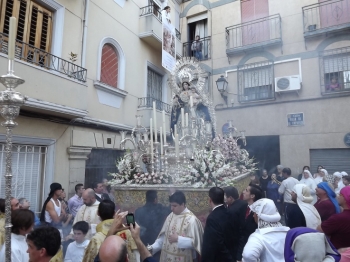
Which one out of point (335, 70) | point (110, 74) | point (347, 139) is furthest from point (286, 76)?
point (110, 74)

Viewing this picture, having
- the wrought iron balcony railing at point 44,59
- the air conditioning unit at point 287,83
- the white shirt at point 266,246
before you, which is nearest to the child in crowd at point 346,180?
the air conditioning unit at point 287,83

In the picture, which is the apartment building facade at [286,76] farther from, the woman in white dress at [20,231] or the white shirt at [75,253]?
the woman in white dress at [20,231]

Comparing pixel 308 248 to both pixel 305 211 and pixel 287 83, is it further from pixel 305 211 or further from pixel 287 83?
pixel 287 83

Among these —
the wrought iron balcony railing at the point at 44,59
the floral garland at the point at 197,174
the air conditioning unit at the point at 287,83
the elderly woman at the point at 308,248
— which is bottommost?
the elderly woman at the point at 308,248

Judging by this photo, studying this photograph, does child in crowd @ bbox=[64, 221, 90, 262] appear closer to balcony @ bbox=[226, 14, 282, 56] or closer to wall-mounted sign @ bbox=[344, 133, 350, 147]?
wall-mounted sign @ bbox=[344, 133, 350, 147]

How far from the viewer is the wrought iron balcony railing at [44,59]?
18.3ft

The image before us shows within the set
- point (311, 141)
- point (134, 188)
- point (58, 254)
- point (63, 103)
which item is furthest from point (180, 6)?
point (58, 254)

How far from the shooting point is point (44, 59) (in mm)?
6320

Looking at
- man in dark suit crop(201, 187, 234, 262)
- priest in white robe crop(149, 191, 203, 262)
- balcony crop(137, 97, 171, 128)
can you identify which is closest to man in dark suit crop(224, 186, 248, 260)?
man in dark suit crop(201, 187, 234, 262)

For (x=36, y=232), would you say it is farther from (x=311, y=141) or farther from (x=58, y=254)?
(x=311, y=141)

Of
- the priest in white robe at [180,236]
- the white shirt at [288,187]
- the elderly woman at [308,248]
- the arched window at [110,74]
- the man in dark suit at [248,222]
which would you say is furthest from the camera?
the arched window at [110,74]

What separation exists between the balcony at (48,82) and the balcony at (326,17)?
7.64 m

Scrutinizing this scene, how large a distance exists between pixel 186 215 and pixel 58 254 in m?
1.30

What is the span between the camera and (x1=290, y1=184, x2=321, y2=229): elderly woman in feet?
10.5
